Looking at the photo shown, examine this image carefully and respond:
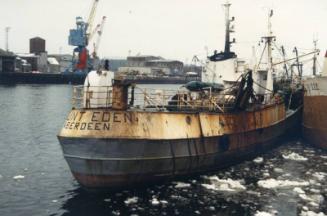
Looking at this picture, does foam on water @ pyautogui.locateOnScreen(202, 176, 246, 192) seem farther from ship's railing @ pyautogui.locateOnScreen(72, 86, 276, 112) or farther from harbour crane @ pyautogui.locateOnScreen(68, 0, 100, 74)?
harbour crane @ pyautogui.locateOnScreen(68, 0, 100, 74)

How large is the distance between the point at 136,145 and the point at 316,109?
17988 mm

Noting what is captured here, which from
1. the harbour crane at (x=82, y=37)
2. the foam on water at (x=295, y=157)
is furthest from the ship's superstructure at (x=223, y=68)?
the harbour crane at (x=82, y=37)

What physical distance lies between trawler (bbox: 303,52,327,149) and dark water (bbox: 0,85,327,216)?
7.43 ft

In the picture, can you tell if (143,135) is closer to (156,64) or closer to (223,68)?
(223,68)

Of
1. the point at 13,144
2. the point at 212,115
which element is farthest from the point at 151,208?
the point at 13,144

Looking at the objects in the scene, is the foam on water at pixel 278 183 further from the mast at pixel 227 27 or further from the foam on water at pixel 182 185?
the mast at pixel 227 27

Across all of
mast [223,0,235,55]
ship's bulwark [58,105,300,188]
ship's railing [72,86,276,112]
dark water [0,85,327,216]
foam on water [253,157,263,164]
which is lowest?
dark water [0,85,327,216]

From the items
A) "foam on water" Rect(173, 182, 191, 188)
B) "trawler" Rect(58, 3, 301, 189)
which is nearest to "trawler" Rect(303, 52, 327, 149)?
"trawler" Rect(58, 3, 301, 189)

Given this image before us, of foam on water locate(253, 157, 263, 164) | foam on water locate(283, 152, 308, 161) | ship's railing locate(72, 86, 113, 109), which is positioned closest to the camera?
ship's railing locate(72, 86, 113, 109)

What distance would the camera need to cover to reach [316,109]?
1147 inches

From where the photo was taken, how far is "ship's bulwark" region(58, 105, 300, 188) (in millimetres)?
16750

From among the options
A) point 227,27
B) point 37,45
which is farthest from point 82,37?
point 227,27

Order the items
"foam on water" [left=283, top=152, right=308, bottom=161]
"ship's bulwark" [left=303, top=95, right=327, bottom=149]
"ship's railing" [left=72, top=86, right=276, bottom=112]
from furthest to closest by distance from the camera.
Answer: "ship's bulwark" [left=303, top=95, right=327, bottom=149]
"foam on water" [left=283, top=152, right=308, bottom=161]
"ship's railing" [left=72, top=86, right=276, bottom=112]

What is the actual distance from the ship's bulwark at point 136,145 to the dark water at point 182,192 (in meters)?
0.80
